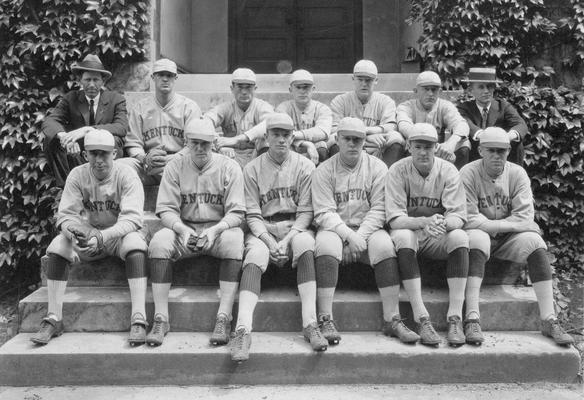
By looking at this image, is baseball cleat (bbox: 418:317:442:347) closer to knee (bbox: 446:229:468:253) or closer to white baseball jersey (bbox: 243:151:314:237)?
knee (bbox: 446:229:468:253)

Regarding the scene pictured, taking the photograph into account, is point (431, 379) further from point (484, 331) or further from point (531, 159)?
point (531, 159)

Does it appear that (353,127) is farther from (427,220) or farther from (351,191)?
(427,220)

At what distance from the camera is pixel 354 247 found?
3988 millimetres

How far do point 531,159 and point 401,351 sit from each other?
9.80 feet

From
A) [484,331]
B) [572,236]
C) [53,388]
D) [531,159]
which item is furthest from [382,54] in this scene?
[53,388]

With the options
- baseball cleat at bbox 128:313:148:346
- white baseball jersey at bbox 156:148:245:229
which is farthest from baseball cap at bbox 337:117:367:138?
baseball cleat at bbox 128:313:148:346

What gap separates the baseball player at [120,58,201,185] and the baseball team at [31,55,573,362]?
0.98ft

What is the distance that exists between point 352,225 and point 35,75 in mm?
3730

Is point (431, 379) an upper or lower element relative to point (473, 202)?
lower

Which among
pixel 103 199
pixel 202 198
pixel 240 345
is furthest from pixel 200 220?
pixel 240 345

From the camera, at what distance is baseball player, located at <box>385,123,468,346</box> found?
383cm

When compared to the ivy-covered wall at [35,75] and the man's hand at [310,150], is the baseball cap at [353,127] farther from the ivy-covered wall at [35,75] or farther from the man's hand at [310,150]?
the ivy-covered wall at [35,75]

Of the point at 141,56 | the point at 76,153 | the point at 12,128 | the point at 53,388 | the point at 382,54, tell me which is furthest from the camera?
the point at 382,54

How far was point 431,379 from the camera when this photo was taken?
11.9ft
